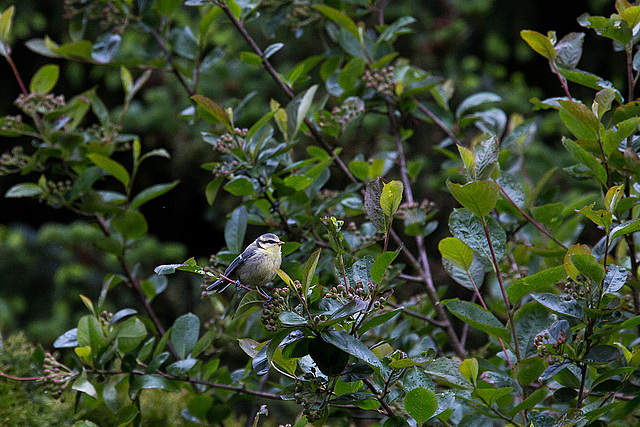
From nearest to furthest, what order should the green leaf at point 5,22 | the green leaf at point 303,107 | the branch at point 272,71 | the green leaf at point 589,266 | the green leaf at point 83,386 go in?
1. the green leaf at point 589,266
2. the green leaf at point 83,386
3. the green leaf at point 303,107
4. the branch at point 272,71
5. the green leaf at point 5,22

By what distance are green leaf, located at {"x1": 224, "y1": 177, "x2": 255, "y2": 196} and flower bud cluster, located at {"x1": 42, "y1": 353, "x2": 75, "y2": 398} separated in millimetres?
751

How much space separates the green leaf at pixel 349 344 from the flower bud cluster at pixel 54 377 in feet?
3.31

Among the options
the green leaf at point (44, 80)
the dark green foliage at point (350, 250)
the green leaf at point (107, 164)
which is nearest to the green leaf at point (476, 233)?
the dark green foliage at point (350, 250)

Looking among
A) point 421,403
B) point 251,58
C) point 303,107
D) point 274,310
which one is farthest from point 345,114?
point 421,403

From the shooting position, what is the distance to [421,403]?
4.13 feet

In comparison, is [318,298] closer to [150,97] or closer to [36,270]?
[150,97]

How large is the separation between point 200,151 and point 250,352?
13.7 feet

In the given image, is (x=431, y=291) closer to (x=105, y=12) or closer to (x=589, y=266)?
(x=589, y=266)

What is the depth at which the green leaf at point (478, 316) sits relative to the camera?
1.44 meters

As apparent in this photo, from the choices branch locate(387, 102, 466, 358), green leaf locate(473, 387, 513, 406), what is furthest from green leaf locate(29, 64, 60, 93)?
green leaf locate(473, 387, 513, 406)

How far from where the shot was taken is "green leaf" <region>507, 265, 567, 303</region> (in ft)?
4.70

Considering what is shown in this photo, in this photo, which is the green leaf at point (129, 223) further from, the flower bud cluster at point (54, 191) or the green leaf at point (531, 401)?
the green leaf at point (531, 401)

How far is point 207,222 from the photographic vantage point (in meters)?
6.42

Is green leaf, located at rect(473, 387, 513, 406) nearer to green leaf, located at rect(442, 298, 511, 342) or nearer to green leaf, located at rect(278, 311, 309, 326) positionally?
green leaf, located at rect(442, 298, 511, 342)
